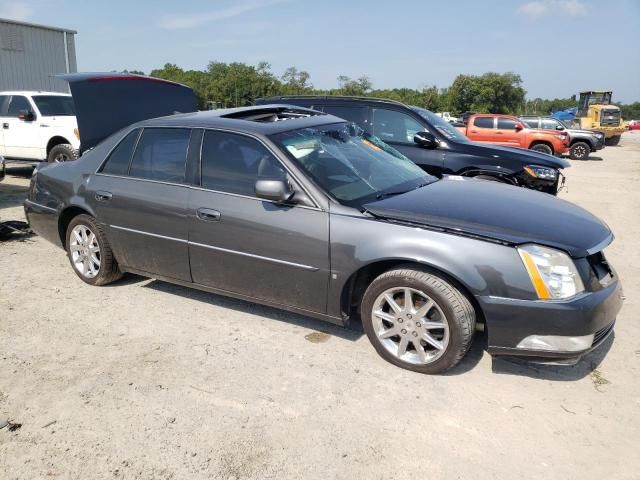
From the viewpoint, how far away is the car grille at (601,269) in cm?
326

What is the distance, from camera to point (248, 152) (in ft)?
12.8

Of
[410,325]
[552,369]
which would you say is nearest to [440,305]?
[410,325]

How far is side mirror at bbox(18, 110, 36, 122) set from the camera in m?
10.4

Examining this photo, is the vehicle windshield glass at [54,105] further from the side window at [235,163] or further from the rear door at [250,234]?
the rear door at [250,234]

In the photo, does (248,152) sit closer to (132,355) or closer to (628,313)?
(132,355)

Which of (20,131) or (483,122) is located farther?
(483,122)

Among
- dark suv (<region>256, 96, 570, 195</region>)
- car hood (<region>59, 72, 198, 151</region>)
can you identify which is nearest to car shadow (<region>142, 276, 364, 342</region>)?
car hood (<region>59, 72, 198, 151</region>)

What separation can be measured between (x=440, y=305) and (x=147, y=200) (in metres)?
2.47

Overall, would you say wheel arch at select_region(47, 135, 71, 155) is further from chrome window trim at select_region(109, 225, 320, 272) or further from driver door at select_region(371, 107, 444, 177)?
chrome window trim at select_region(109, 225, 320, 272)

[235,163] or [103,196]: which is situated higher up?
[235,163]

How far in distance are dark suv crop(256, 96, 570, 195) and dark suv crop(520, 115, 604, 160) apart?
46.2 feet

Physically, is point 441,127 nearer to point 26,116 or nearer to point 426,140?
point 426,140

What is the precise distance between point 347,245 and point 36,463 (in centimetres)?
207

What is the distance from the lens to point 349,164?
4.02m
